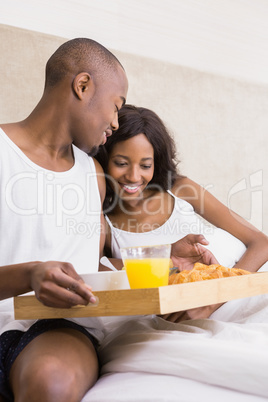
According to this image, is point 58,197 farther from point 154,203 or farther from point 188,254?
point 154,203

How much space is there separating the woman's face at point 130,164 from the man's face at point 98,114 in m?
0.37

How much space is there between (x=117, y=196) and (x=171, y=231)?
27cm

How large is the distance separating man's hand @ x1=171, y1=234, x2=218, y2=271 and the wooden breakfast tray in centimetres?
58

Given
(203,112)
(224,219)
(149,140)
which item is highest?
(203,112)

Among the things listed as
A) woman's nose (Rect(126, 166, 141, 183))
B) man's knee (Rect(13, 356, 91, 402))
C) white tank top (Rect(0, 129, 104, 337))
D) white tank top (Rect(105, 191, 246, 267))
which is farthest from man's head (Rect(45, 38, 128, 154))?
man's knee (Rect(13, 356, 91, 402))

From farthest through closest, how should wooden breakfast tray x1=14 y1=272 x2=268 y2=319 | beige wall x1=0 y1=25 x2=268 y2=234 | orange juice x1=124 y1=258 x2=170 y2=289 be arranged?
beige wall x1=0 y1=25 x2=268 y2=234, orange juice x1=124 y1=258 x2=170 y2=289, wooden breakfast tray x1=14 y1=272 x2=268 y2=319

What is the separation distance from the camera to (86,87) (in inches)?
62.4

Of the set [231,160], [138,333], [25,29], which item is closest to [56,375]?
[138,333]

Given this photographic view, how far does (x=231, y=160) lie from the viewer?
9.74ft

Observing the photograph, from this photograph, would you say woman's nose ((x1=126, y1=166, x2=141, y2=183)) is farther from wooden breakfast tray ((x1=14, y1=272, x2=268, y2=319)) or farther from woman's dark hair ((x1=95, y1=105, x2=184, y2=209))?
wooden breakfast tray ((x1=14, y1=272, x2=268, y2=319))

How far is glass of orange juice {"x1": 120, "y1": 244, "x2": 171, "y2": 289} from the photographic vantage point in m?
1.08

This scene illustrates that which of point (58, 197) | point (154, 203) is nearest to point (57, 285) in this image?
point (58, 197)

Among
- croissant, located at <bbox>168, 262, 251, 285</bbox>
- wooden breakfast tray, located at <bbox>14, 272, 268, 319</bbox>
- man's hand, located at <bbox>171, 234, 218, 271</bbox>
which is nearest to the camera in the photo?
wooden breakfast tray, located at <bbox>14, 272, 268, 319</bbox>

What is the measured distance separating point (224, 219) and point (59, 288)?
1.37 metres
